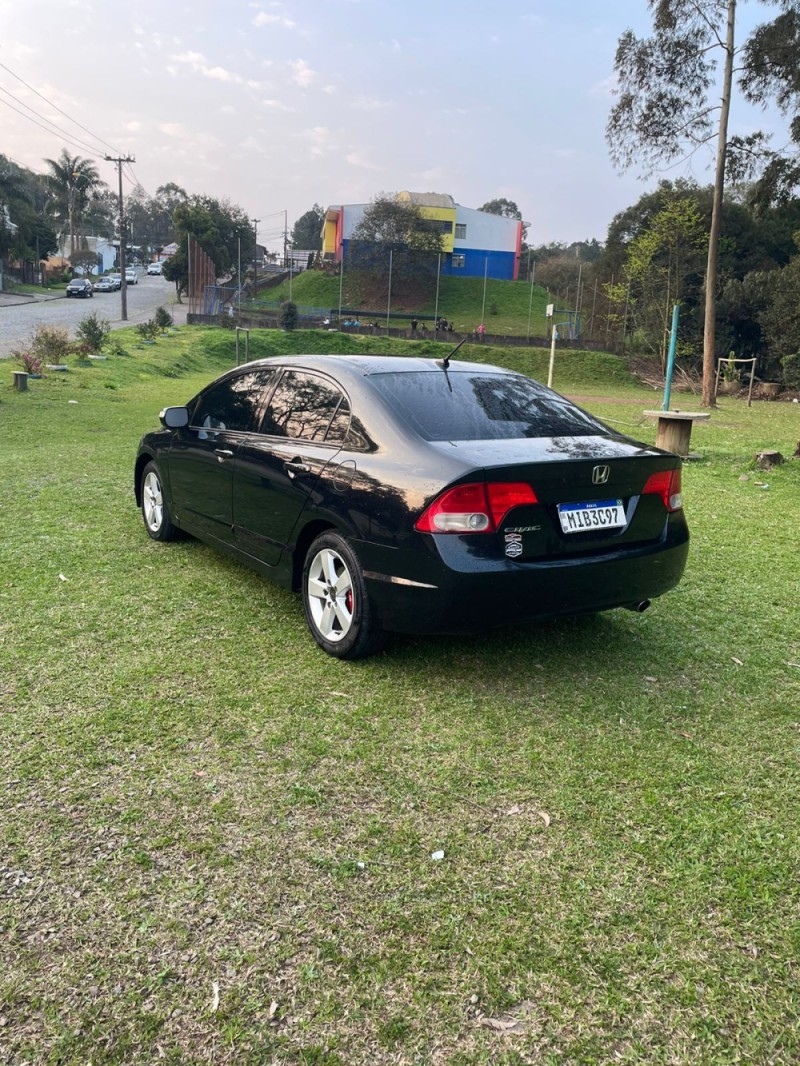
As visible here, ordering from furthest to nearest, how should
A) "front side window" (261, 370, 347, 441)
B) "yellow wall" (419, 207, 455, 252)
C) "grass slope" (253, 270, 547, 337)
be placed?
"yellow wall" (419, 207, 455, 252) < "grass slope" (253, 270, 547, 337) < "front side window" (261, 370, 347, 441)

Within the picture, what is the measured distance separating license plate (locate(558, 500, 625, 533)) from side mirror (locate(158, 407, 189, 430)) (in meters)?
2.88

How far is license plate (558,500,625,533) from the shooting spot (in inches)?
136

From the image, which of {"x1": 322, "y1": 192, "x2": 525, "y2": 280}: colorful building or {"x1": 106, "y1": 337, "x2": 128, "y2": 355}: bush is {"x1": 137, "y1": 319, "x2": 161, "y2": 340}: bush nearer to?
{"x1": 106, "y1": 337, "x2": 128, "y2": 355}: bush

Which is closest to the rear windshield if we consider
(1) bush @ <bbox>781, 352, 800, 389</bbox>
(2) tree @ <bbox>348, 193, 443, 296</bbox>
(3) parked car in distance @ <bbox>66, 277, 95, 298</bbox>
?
(1) bush @ <bbox>781, 352, 800, 389</bbox>

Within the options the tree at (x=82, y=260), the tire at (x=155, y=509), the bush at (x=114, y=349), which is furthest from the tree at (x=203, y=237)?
the tire at (x=155, y=509)

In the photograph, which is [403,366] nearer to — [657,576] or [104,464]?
[657,576]

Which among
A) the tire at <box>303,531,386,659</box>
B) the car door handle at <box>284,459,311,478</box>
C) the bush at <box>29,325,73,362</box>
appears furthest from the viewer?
the bush at <box>29,325,73,362</box>

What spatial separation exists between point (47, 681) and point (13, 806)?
37.8 inches

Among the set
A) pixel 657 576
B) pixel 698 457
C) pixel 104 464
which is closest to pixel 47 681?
pixel 657 576

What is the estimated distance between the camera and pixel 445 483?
3.30 meters

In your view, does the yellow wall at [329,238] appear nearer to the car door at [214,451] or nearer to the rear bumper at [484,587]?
the car door at [214,451]

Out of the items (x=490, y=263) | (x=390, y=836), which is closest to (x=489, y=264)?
(x=490, y=263)

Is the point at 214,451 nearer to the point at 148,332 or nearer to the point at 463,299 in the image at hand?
the point at 148,332

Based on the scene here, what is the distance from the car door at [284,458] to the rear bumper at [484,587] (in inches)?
24.4
